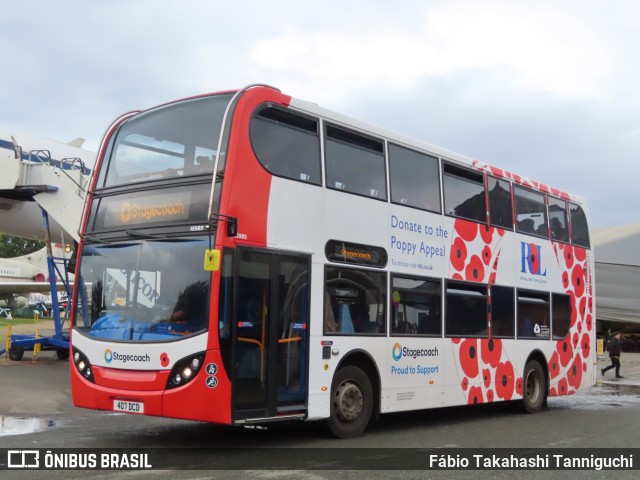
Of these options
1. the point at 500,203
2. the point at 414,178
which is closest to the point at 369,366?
the point at 414,178

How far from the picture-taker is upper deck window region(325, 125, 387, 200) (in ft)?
31.9

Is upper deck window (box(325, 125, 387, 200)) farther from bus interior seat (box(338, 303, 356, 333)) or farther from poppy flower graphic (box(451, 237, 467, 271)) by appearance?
poppy flower graphic (box(451, 237, 467, 271))

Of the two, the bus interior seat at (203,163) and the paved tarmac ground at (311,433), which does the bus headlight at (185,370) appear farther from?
the bus interior seat at (203,163)

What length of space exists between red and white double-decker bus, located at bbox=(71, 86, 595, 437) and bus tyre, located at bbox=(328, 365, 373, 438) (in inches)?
1.0

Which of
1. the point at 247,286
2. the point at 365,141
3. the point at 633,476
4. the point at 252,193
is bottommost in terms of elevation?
the point at 633,476

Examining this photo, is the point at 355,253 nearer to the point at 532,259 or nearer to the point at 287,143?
the point at 287,143

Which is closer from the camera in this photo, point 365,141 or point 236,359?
point 236,359

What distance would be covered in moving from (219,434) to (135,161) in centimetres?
378

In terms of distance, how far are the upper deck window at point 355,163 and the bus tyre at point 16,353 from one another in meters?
14.1

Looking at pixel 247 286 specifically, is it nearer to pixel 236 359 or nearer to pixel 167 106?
pixel 236 359

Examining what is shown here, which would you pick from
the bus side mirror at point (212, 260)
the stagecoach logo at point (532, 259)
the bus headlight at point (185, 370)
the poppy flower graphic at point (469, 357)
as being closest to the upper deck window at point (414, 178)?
the poppy flower graphic at point (469, 357)

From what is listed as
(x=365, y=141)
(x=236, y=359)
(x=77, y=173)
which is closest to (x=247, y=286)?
(x=236, y=359)

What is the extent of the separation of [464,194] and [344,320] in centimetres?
375

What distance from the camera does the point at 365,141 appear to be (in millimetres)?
10344
